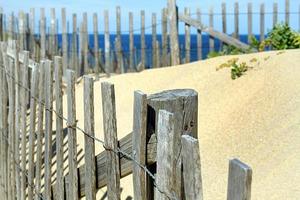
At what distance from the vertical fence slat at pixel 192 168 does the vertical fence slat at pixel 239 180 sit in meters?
0.21

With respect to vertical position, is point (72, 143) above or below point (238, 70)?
above

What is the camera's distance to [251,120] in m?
6.67

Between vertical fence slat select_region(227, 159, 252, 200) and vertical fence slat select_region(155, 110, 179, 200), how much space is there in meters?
0.43

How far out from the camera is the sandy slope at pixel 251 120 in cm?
546

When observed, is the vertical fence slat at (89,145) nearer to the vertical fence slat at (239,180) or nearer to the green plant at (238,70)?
the vertical fence slat at (239,180)

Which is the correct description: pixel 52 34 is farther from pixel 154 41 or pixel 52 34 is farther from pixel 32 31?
pixel 154 41

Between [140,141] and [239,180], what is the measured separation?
0.80 metres

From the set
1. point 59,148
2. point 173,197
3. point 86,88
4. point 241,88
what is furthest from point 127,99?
point 173,197

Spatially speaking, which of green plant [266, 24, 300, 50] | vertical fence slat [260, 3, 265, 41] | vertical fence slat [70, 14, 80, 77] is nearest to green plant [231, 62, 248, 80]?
green plant [266, 24, 300, 50]

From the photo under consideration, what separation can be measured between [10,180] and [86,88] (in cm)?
243

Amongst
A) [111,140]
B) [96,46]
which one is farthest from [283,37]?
[111,140]

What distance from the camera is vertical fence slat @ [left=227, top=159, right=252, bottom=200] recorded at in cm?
140

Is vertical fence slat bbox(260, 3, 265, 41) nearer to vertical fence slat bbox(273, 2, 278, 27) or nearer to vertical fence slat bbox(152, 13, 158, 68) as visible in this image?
vertical fence slat bbox(273, 2, 278, 27)

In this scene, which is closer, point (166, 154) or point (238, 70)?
point (166, 154)
